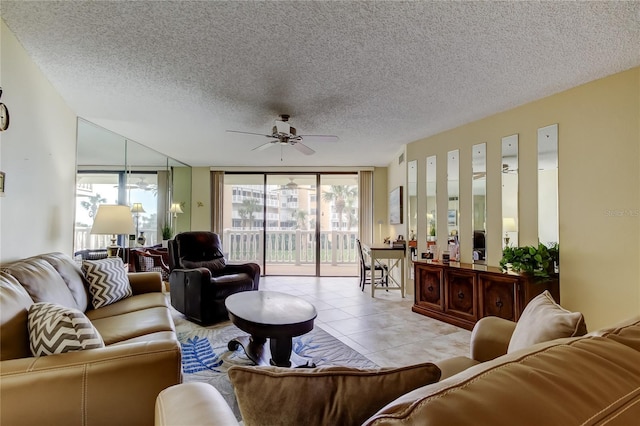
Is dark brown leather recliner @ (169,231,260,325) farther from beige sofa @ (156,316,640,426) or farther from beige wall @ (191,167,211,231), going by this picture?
beige sofa @ (156,316,640,426)

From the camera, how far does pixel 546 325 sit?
103 cm

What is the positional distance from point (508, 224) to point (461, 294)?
3.02 feet

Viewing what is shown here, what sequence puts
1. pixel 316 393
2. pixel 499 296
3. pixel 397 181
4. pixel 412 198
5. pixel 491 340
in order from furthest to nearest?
pixel 397 181 < pixel 412 198 < pixel 499 296 < pixel 491 340 < pixel 316 393

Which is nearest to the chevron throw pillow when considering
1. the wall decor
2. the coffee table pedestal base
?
the coffee table pedestal base

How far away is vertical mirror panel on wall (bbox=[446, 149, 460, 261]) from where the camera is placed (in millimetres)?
3805

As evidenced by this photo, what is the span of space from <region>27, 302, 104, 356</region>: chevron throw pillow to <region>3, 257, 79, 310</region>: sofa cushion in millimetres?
463

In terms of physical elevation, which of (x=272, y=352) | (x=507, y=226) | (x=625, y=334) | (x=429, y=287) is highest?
(x=507, y=226)

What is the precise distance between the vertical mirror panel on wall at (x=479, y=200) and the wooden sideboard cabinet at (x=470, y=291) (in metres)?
0.22

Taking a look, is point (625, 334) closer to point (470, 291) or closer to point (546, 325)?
point (546, 325)

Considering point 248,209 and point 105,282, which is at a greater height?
point 248,209

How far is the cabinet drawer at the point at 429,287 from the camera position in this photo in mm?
3568

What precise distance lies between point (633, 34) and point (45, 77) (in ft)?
13.9

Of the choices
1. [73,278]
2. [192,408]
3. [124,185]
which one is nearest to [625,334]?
[192,408]

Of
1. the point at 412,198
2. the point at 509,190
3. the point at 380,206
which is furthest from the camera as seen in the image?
the point at 380,206
